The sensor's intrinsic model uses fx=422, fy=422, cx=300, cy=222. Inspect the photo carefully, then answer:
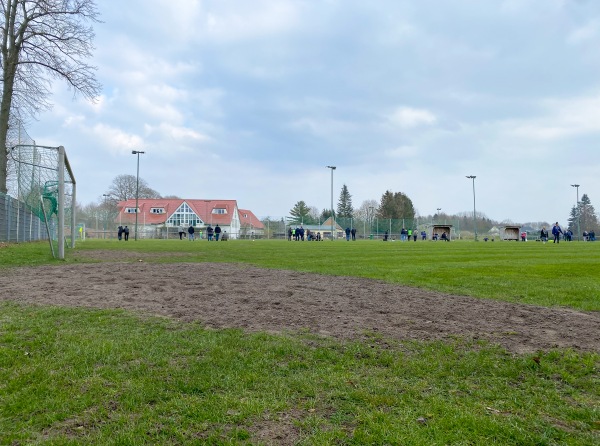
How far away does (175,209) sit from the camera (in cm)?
8275

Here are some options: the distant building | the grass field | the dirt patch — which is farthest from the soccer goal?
the distant building

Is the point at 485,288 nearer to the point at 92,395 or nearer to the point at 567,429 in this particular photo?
the point at 567,429

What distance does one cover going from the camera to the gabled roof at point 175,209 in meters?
81.4

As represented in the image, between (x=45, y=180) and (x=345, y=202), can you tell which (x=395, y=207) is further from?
(x=45, y=180)

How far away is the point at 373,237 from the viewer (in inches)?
2840

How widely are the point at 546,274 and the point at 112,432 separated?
12.1 metres

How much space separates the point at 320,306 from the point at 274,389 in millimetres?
3395

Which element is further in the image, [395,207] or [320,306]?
[395,207]

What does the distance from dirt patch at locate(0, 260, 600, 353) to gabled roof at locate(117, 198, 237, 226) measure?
7259 centimetres

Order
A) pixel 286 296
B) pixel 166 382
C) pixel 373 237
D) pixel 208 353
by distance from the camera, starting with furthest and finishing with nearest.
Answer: pixel 373 237, pixel 286 296, pixel 208 353, pixel 166 382

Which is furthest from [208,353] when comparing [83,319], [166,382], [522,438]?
[522,438]

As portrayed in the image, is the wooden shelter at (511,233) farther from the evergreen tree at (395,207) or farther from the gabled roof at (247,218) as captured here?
the gabled roof at (247,218)

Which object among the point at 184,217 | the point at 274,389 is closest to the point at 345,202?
the point at 184,217

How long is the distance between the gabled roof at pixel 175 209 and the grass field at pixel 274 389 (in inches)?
3037
